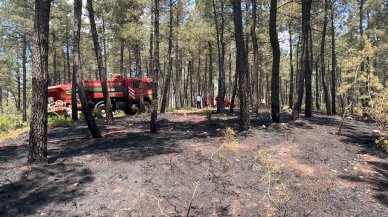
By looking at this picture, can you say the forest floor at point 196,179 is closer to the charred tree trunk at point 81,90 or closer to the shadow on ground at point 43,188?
the shadow on ground at point 43,188

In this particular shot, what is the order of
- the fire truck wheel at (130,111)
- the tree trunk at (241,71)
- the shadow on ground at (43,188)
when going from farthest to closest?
the fire truck wheel at (130,111) < the tree trunk at (241,71) < the shadow on ground at (43,188)

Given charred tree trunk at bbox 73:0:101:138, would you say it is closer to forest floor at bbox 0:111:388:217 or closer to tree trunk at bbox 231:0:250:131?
forest floor at bbox 0:111:388:217

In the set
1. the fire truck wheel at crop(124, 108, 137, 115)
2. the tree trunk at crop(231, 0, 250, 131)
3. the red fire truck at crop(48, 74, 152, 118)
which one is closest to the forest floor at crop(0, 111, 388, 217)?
the tree trunk at crop(231, 0, 250, 131)

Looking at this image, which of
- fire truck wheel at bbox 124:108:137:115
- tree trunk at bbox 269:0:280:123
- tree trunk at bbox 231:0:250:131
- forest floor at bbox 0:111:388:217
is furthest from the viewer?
fire truck wheel at bbox 124:108:137:115

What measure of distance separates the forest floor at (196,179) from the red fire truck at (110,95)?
8.65 metres

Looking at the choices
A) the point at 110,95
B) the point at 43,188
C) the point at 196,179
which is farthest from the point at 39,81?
the point at 110,95

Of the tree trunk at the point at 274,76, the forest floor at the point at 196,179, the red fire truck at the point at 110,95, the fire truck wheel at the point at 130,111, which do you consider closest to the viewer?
the forest floor at the point at 196,179

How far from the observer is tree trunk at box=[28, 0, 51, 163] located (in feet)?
26.6

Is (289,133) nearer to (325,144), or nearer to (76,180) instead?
(325,144)

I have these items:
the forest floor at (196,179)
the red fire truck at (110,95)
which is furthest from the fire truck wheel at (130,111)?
the forest floor at (196,179)

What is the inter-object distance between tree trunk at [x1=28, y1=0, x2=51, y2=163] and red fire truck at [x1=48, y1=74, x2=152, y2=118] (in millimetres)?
10954

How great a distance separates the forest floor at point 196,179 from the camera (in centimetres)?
640

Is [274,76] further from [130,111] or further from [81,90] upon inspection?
[130,111]

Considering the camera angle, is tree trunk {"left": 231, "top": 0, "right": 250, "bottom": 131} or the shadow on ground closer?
the shadow on ground
